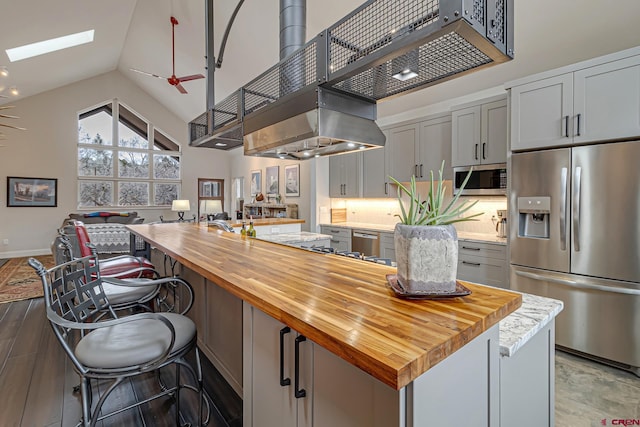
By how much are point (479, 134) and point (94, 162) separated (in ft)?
29.1

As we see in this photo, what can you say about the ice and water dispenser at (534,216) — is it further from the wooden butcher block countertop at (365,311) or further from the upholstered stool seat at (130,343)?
the upholstered stool seat at (130,343)

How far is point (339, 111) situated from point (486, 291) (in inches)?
47.3

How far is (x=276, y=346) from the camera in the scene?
1.07 m

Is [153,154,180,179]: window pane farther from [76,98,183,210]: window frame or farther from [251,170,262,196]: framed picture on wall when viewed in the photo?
[251,170,262,196]: framed picture on wall

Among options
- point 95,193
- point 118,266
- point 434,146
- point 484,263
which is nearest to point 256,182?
point 95,193

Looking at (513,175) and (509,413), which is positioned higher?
(513,175)

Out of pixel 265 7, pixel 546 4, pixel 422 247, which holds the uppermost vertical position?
pixel 265 7

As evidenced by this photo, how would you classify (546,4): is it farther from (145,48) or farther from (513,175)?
(145,48)

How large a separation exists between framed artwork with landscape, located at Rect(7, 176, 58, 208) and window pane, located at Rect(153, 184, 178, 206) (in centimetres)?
220

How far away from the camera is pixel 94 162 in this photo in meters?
7.95

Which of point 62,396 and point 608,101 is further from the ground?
point 608,101

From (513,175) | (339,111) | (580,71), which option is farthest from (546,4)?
(339,111)

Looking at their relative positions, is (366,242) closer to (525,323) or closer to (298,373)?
(525,323)

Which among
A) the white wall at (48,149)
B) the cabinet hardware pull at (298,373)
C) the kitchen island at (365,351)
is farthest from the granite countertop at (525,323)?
the white wall at (48,149)
